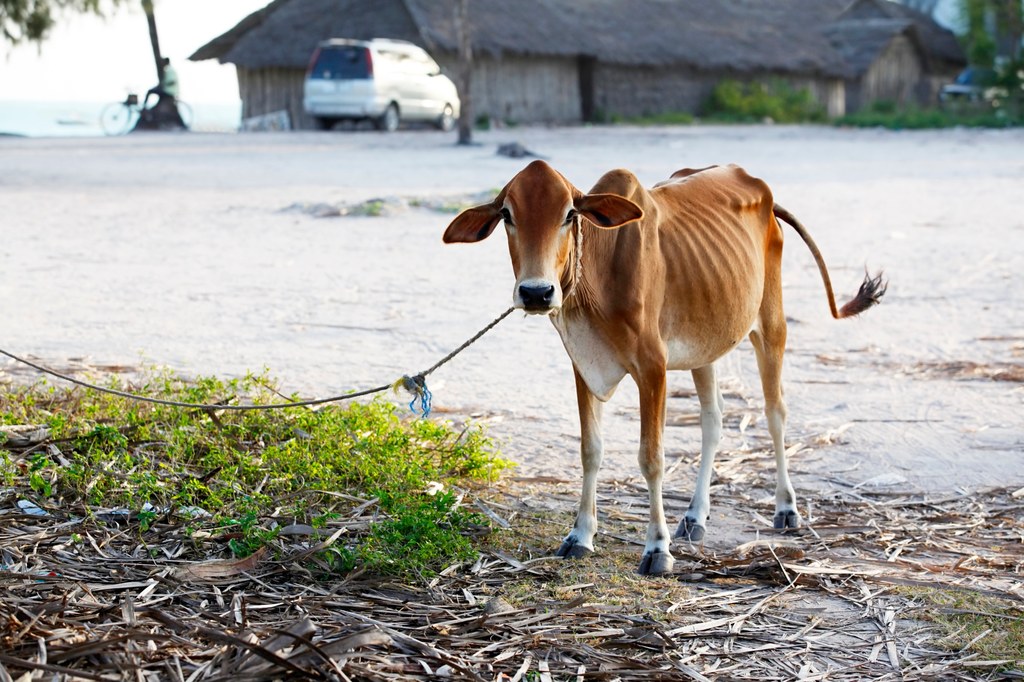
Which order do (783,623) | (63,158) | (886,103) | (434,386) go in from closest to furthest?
(783,623)
(434,386)
(63,158)
(886,103)

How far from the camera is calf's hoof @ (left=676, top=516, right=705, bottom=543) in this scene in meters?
5.14

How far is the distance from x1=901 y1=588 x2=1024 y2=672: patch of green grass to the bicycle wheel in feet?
101

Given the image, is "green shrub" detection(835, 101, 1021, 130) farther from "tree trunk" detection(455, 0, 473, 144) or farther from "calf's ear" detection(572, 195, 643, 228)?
"calf's ear" detection(572, 195, 643, 228)

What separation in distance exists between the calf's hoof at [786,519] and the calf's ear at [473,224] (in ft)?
5.96

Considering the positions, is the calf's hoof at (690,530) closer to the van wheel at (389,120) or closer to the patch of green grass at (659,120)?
the van wheel at (389,120)

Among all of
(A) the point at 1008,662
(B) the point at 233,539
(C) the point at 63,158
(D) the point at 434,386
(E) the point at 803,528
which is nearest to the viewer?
(A) the point at 1008,662

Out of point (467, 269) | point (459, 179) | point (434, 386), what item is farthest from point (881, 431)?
point (459, 179)

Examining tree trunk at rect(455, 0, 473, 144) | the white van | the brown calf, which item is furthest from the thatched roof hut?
the brown calf

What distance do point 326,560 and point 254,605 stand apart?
1.33ft

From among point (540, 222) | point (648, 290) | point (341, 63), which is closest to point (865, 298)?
point (648, 290)

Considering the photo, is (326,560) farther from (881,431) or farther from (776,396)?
(881,431)

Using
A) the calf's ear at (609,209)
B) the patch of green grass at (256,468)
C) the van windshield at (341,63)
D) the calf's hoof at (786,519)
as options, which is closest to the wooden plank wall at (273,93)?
the van windshield at (341,63)

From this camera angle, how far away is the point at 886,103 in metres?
41.2

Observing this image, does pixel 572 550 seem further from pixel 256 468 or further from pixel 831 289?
pixel 831 289
